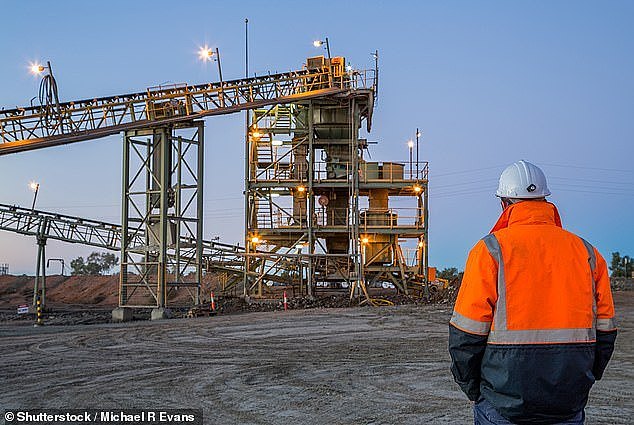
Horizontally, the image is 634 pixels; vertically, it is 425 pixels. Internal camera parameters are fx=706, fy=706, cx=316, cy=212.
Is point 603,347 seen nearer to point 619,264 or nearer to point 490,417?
point 490,417

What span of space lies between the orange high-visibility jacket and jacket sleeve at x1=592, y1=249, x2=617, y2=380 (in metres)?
0.10

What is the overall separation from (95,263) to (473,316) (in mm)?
78239

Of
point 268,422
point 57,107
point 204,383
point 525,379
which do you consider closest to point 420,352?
point 204,383

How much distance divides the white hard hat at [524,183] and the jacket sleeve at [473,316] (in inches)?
16.9

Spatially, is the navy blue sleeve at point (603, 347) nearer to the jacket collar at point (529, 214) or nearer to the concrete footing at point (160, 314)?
the jacket collar at point (529, 214)

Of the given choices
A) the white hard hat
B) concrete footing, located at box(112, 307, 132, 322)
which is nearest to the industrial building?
concrete footing, located at box(112, 307, 132, 322)

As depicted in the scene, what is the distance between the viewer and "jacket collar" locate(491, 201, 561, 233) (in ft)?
11.8

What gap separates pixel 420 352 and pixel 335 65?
2460cm

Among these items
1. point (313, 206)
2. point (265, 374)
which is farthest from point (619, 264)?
point (265, 374)

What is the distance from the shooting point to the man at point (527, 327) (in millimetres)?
3348

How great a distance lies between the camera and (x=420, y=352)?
1417 centimetres

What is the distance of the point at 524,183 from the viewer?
12.2 feet

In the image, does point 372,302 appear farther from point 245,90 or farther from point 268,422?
point 268,422

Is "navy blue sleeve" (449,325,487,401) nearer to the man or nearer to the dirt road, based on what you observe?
the man
